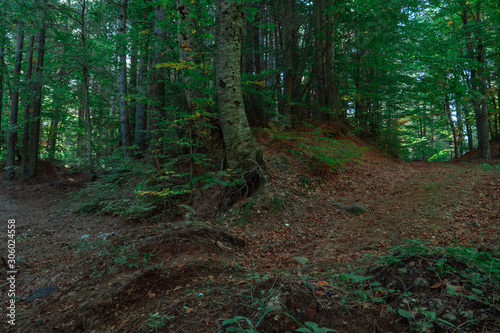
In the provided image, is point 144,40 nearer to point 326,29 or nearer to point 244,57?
point 244,57

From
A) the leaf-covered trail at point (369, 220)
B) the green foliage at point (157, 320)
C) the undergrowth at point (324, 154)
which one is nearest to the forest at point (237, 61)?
the undergrowth at point (324, 154)

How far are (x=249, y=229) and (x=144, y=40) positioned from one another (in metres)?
6.70

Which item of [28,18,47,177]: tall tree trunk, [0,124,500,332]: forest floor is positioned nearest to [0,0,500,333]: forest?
[0,124,500,332]: forest floor

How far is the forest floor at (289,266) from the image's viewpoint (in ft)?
6.28

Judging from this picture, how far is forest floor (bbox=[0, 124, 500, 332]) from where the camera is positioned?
1915 millimetres

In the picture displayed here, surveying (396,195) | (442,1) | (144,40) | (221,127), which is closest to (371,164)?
(396,195)

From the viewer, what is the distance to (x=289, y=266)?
344 cm

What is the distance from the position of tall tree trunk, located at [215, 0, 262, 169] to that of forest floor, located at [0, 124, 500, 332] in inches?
36.0

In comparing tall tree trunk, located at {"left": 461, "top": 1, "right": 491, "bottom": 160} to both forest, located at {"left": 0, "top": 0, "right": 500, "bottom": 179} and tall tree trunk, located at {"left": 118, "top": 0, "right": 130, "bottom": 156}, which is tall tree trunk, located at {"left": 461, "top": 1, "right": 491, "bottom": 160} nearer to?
forest, located at {"left": 0, "top": 0, "right": 500, "bottom": 179}

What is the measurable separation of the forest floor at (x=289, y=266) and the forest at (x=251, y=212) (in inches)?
0.8

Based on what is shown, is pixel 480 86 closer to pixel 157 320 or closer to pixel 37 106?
pixel 157 320

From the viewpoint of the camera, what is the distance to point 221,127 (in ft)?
20.8

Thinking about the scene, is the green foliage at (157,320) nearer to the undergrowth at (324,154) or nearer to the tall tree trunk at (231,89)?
the tall tree trunk at (231,89)

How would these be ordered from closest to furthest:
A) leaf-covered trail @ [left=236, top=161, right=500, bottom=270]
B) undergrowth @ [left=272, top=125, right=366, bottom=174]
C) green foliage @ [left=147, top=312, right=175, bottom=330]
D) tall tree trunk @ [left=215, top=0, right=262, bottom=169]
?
green foliage @ [left=147, top=312, right=175, bottom=330] < leaf-covered trail @ [left=236, top=161, right=500, bottom=270] < tall tree trunk @ [left=215, top=0, right=262, bottom=169] < undergrowth @ [left=272, top=125, right=366, bottom=174]
